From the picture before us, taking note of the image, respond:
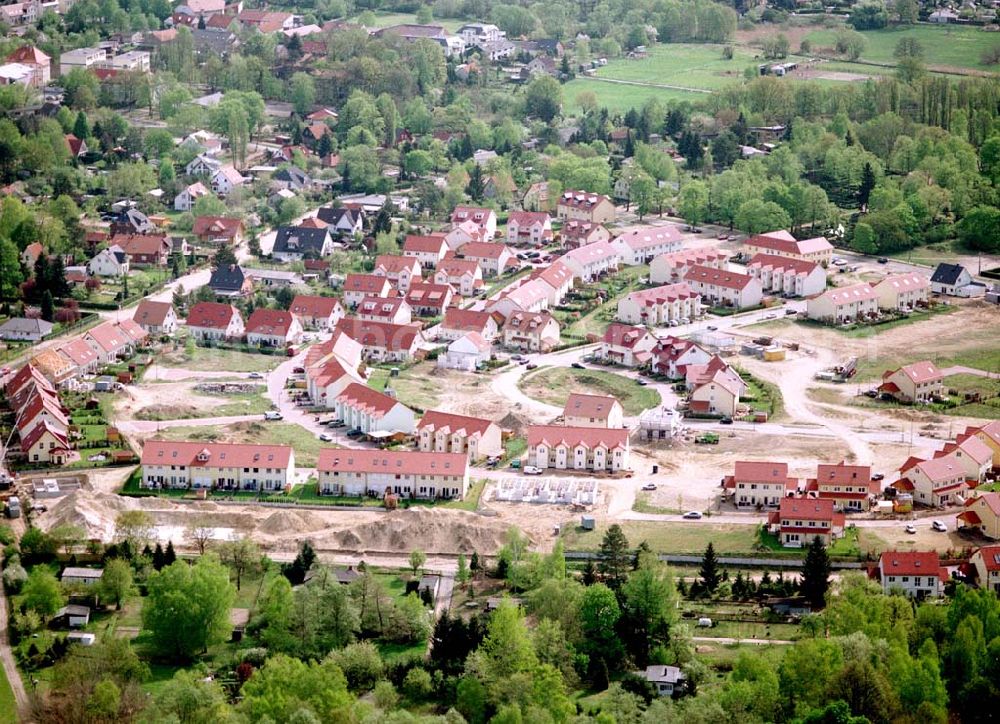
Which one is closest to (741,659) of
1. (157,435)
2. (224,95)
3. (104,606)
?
(104,606)

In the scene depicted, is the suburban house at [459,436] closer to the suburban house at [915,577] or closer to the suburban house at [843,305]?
the suburban house at [915,577]

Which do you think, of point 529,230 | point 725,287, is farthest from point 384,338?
point 529,230

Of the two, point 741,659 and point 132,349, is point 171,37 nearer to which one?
point 132,349

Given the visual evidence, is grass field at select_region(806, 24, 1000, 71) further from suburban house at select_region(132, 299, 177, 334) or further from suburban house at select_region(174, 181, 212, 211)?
suburban house at select_region(132, 299, 177, 334)

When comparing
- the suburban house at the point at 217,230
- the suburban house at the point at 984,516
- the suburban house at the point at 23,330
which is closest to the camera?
the suburban house at the point at 984,516

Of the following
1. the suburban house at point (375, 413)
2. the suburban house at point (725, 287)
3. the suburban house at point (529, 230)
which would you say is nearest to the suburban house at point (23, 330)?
the suburban house at point (375, 413)

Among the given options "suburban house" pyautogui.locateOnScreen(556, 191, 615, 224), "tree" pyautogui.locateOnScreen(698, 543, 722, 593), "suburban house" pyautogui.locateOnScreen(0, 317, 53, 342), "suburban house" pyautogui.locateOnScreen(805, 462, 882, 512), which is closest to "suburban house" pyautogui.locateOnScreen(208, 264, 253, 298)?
"suburban house" pyautogui.locateOnScreen(0, 317, 53, 342)
